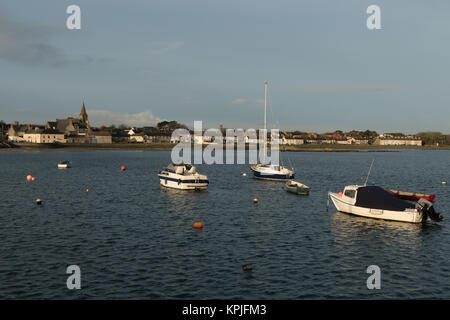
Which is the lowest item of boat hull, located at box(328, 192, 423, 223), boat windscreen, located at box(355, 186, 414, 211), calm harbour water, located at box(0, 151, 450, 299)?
calm harbour water, located at box(0, 151, 450, 299)

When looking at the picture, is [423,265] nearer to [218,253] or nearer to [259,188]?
[218,253]

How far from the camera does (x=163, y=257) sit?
2616 cm

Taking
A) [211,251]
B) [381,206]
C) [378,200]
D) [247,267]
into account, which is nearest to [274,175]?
[378,200]

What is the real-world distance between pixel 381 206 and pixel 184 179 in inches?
1169

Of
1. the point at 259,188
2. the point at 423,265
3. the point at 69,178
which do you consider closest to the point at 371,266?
the point at 423,265

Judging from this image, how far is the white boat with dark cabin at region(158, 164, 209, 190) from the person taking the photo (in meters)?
58.0

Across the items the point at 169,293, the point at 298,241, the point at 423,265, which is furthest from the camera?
the point at 298,241

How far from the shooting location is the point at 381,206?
3838 cm

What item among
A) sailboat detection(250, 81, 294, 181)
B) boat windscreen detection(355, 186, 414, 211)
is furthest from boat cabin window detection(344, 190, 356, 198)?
sailboat detection(250, 81, 294, 181)

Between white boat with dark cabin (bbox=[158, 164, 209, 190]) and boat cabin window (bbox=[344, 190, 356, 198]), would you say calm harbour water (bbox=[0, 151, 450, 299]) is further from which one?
white boat with dark cabin (bbox=[158, 164, 209, 190])

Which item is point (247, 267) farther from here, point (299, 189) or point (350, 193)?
point (299, 189)

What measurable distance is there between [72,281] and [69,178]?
60986 millimetres

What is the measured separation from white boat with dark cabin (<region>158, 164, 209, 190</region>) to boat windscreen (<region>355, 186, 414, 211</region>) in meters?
25.4
